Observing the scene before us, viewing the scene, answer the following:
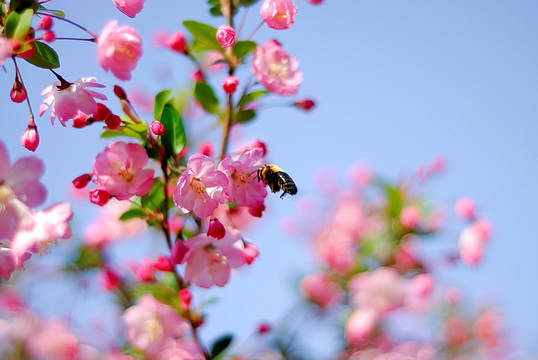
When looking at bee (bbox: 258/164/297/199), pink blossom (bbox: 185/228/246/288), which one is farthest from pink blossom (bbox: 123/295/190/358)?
bee (bbox: 258/164/297/199)

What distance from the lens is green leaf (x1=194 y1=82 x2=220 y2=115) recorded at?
5.73ft

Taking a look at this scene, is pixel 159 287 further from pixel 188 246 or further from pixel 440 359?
pixel 440 359

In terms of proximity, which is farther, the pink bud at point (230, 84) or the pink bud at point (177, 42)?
the pink bud at point (177, 42)

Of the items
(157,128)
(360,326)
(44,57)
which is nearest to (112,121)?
(157,128)

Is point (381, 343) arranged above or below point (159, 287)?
above

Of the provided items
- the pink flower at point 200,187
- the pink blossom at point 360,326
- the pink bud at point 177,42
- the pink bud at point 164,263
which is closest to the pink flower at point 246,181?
the pink flower at point 200,187

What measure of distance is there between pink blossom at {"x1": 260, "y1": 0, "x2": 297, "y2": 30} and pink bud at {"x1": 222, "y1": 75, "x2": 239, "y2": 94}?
20cm

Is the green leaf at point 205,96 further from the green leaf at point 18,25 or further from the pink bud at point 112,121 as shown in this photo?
the green leaf at point 18,25

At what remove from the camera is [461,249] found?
9.46ft

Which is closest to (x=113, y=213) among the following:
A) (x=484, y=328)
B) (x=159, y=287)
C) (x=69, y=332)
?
(x=69, y=332)

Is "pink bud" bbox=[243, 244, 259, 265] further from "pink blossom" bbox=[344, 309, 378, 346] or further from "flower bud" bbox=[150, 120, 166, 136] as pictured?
"pink blossom" bbox=[344, 309, 378, 346]

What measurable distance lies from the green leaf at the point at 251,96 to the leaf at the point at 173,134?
0.32 meters

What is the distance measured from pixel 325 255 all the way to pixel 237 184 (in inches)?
75.4

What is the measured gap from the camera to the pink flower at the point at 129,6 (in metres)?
1.32
